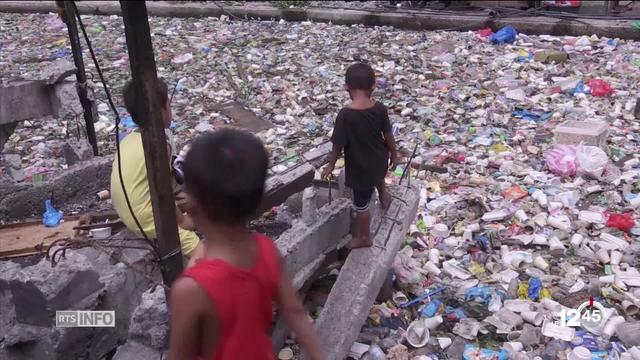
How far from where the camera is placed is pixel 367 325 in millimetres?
3396

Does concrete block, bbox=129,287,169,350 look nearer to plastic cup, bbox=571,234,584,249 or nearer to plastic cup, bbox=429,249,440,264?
plastic cup, bbox=429,249,440,264

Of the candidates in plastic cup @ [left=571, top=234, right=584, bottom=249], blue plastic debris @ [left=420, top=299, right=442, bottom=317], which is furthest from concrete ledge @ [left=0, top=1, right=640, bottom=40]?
blue plastic debris @ [left=420, top=299, right=442, bottom=317]

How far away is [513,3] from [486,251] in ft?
22.7

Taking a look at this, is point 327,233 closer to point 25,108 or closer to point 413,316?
point 413,316

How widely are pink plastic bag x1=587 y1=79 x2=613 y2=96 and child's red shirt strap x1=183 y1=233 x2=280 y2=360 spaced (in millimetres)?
5624

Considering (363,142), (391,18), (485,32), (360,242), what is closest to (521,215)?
(360,242)

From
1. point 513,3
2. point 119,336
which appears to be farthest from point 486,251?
point 513,3

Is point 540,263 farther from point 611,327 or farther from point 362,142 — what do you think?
point 362,142

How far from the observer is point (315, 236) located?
3.26 meters

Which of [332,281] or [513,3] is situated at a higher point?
[513,3]

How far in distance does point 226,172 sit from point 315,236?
1719mm

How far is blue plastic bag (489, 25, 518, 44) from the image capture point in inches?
328

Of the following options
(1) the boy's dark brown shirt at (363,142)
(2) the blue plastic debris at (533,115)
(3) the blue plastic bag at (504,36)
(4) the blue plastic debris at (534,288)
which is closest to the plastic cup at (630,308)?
(4) the blue plastic debris at (534,288)

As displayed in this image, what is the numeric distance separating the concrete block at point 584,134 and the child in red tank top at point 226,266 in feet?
13.9
